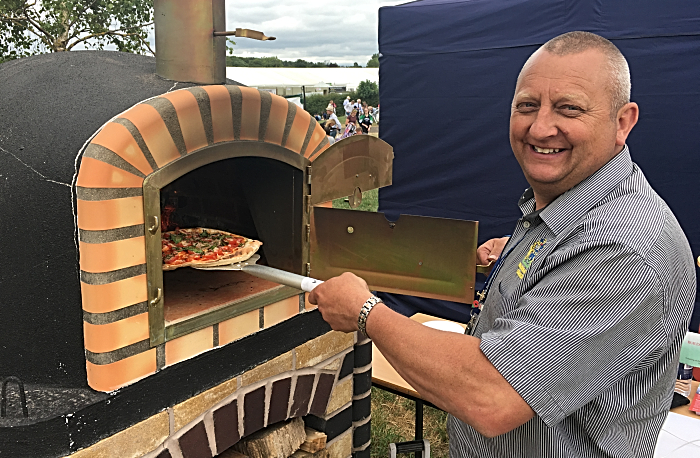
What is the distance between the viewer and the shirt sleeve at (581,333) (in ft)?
3.82

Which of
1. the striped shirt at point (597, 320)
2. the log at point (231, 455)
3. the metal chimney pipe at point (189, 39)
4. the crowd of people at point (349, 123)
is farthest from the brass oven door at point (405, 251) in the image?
the crowd of people at point (349, 123)

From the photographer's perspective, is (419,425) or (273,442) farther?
(419,425)

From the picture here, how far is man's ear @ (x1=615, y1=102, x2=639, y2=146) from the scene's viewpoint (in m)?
1.43

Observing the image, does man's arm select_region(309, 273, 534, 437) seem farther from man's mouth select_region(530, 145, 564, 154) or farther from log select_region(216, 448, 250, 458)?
log select_region(216, 448, 250, 458)

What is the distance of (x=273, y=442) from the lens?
2334 mm

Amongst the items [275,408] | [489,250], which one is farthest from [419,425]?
[489,250]

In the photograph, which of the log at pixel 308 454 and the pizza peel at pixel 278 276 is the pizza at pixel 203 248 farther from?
the log at pixel 308 454

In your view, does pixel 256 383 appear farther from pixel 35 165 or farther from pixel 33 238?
pixel 35 165

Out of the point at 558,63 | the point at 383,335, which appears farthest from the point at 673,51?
the point at 383,335

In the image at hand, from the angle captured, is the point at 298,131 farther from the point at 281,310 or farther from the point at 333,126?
the point at 333,126

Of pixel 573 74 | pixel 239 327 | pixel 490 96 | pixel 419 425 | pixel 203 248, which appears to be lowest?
pixel 419 425

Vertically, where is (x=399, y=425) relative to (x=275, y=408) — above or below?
below

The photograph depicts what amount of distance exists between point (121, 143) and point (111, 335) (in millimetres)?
556

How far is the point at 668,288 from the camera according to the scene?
1.22 meters
